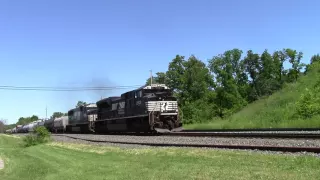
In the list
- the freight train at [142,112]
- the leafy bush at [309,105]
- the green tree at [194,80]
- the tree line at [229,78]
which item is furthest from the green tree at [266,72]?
the leafy bush at [309,105]

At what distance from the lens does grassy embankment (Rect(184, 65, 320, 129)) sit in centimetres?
2540

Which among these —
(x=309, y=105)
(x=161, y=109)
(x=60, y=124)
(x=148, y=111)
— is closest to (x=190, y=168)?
(x=148, y=111)

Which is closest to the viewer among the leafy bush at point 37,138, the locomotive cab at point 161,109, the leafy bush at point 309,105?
the leafy bush at point 309,105

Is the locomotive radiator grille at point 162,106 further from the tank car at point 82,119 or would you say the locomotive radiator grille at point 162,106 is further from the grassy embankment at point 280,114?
the tank car at point 82,119

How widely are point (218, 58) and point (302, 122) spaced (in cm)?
5378

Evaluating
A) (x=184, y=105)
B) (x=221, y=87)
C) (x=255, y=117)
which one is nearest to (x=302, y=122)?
(x=255, y=117)

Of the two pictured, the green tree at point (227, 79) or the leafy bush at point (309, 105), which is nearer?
the leafy bush at point (309, 105)

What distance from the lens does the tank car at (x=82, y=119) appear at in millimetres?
42200

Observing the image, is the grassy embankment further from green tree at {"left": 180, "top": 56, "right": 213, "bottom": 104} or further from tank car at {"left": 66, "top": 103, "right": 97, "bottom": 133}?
green tree at {"left": 180, "top": 56, "right": 213, "bottom": 104}

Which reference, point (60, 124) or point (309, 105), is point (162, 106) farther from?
point (60, 124)

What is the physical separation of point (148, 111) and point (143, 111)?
3.19 ft

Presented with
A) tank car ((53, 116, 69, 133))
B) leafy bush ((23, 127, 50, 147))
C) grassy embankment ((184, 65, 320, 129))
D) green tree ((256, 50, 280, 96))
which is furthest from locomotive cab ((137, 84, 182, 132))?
green tree ((256, 50, 280, 96))

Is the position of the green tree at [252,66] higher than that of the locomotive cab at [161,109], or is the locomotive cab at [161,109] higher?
the green tree at [252,66]

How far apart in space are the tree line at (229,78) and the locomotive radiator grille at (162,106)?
3371cm
